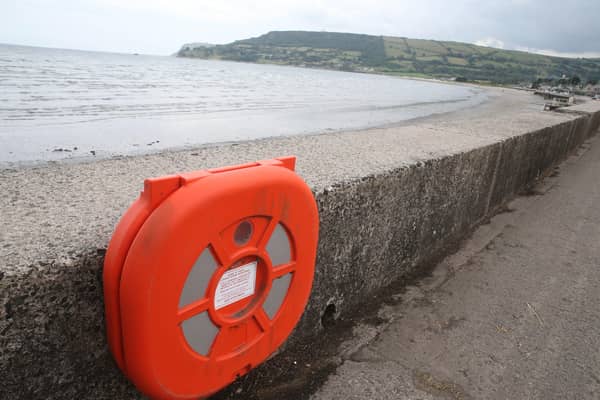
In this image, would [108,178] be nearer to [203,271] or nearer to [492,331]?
[203,271]

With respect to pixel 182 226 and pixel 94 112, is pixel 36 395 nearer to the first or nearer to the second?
pixel 182 226

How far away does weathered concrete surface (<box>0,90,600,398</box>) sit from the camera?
1.27 m

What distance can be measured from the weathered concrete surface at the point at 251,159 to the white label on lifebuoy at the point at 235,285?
1.25 feet

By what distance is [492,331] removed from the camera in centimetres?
278

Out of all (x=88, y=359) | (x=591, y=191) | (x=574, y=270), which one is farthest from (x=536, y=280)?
(x=591, y=191)

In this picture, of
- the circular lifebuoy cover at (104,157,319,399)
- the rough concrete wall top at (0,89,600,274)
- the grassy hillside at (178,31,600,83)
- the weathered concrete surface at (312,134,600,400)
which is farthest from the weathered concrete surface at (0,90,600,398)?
the grassy hillside at (178,31,600,83)

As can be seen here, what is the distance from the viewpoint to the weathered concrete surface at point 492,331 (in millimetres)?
2260

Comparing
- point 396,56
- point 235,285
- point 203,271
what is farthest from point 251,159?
point 396,56

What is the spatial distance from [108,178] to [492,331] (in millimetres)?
2419

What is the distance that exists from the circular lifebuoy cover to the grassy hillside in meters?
111

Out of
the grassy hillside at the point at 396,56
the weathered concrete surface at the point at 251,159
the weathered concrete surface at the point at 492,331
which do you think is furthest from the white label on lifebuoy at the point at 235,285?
the grassy hillside at the point at 396,56

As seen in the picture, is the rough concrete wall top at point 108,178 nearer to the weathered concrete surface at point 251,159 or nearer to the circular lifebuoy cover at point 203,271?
the weathered concrete surface at point 251,159

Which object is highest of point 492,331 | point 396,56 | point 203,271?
point 396,56

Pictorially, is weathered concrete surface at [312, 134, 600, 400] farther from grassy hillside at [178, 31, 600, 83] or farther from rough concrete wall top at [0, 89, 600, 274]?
grassy hillside at [178, 31, 600, 83]
